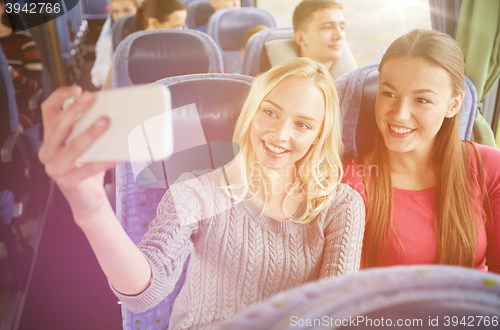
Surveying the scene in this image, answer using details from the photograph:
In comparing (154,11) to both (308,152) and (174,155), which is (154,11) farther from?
(308,152)

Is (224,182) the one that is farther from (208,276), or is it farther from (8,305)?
(8,305)

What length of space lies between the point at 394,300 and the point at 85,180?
0.42m

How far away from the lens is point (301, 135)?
29.9 inches

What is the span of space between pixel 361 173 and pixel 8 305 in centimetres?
89

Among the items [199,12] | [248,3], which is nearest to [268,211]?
[248,3]

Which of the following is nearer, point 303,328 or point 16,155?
point 303,328

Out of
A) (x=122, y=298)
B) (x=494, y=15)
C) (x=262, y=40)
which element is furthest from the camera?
(x=262, y=40)

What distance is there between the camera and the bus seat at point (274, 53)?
1166mm

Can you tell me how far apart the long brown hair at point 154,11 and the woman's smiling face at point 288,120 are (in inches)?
32.7

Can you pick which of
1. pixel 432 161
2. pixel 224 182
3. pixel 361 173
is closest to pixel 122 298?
pixel 224 182

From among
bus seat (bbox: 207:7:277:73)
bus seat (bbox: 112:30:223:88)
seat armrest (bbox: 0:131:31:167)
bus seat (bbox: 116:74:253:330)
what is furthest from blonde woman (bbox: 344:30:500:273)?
bus seat (bbox: 207:7:277:73)

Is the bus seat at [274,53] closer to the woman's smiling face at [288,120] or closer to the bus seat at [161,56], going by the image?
the bus seat at [161,56]

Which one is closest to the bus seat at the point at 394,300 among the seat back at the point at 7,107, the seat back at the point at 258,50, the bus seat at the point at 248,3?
the seat back at the point at 7,107

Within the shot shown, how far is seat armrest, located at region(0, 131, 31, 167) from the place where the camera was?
706 mm
